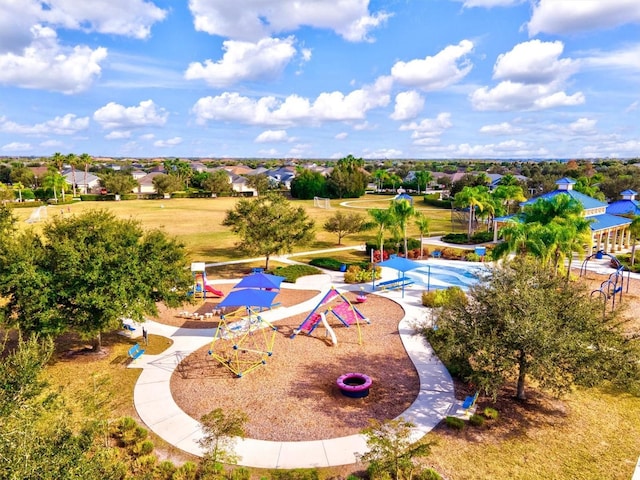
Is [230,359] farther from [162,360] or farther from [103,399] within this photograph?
[103,399]

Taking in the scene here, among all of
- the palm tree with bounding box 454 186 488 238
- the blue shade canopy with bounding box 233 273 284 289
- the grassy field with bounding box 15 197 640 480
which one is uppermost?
the palm tree with bounding box 454 186 488 238

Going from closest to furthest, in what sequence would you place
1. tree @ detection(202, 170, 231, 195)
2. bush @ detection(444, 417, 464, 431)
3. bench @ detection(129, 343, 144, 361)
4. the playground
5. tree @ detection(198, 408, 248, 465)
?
1. tree @ detection(198, 408, 248, 465)
2. bush @ detection(444, 417, 464, 431)
3. the playground
4. bench @ detection(129, 343, 144, 361)
5. tree @ detection(202, 170, 231, 195)

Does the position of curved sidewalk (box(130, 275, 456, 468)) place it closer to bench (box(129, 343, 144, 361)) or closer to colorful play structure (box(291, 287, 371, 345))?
bench (box(129, 343, 144, 361))

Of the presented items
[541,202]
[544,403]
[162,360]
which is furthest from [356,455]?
[541,202]

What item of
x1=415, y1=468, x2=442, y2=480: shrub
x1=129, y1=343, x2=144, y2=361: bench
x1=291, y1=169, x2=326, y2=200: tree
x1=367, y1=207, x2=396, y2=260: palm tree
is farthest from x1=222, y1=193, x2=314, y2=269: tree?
x1=291, y1=169, x2=326, y2=200: tree

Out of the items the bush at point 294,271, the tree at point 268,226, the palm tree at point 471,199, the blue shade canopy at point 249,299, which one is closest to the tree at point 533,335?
the blue shade canopy at point 249,299

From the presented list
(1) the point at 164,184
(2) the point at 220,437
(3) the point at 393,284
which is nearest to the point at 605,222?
(3) the point at 393,284

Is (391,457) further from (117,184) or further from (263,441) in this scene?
(117,184)

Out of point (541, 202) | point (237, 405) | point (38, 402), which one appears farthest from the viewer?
point (541, 202)
